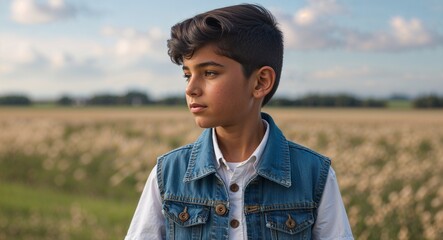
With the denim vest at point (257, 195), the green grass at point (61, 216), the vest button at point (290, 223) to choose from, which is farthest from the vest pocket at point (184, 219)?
the green grass at point (61, 216)

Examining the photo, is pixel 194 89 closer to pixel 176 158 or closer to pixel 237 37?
pixel 237 37

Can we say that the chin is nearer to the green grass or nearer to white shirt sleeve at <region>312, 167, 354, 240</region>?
white shirt sleeve at <region>312, 167, 354, 240</region>

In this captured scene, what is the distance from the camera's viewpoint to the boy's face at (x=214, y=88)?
2.64 m

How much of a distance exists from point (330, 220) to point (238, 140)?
55 centimetres

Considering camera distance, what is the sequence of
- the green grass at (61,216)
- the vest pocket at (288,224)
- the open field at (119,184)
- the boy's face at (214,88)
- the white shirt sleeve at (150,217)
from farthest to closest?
1. the green grass at (61,216)
2. the open field at (119,184)
3. the white shirt sleeve at (150,217)
4. the vest pocket at (288,224)
5. the boy's face at (214,88)

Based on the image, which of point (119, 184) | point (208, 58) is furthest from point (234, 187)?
point (119, 184)

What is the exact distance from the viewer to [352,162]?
29.0 feet

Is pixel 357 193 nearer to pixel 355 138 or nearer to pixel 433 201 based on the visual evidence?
pixel 433 201

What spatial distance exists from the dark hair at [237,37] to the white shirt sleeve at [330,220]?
544mm

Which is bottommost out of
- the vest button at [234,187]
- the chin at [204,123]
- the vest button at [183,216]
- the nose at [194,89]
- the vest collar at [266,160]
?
the vest button at [183,216]

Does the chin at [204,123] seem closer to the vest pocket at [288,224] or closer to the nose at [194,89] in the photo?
the nose at [194,89]

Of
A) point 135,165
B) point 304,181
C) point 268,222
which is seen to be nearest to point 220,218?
point 268,222

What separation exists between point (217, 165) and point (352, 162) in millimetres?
6341

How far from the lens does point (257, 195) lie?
277 cm
